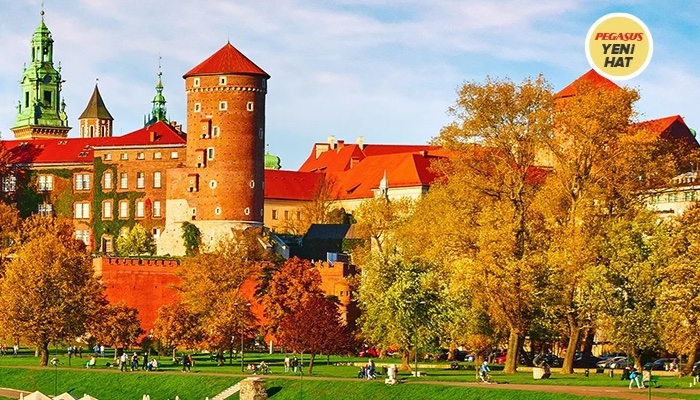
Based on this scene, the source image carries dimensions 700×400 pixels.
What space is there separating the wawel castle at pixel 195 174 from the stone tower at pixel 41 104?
35.7 metres

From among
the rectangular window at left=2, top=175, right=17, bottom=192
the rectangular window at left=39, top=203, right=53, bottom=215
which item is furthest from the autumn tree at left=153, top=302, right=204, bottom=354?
the rectangular window at left=2, top=175, right=17, bottom=192

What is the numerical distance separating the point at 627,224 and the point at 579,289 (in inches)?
136

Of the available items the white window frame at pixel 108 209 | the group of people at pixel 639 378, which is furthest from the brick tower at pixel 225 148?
the group of people at pixel 639 378

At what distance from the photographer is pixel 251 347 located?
91.0 m

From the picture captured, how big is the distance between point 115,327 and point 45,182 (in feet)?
121

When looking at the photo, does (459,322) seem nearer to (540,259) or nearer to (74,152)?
Answer: (540,259)

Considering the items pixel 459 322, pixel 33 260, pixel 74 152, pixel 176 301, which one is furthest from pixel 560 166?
pixel 74 152

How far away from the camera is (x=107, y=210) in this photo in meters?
117

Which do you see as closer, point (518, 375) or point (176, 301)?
point (518, 375)

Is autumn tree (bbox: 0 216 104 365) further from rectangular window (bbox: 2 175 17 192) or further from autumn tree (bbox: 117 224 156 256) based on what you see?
rectangular window (bbox: 2 175 17 192)

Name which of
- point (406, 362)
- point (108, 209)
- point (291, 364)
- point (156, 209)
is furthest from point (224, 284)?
point (108, 209)

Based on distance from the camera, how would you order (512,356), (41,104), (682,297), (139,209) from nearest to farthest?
1. (682,297)
2. (512,356)
3. (139,209)
4. (41,104)

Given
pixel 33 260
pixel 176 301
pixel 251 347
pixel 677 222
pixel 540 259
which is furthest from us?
pixel 176 301

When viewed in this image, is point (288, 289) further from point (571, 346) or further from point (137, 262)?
point (571, 346)
